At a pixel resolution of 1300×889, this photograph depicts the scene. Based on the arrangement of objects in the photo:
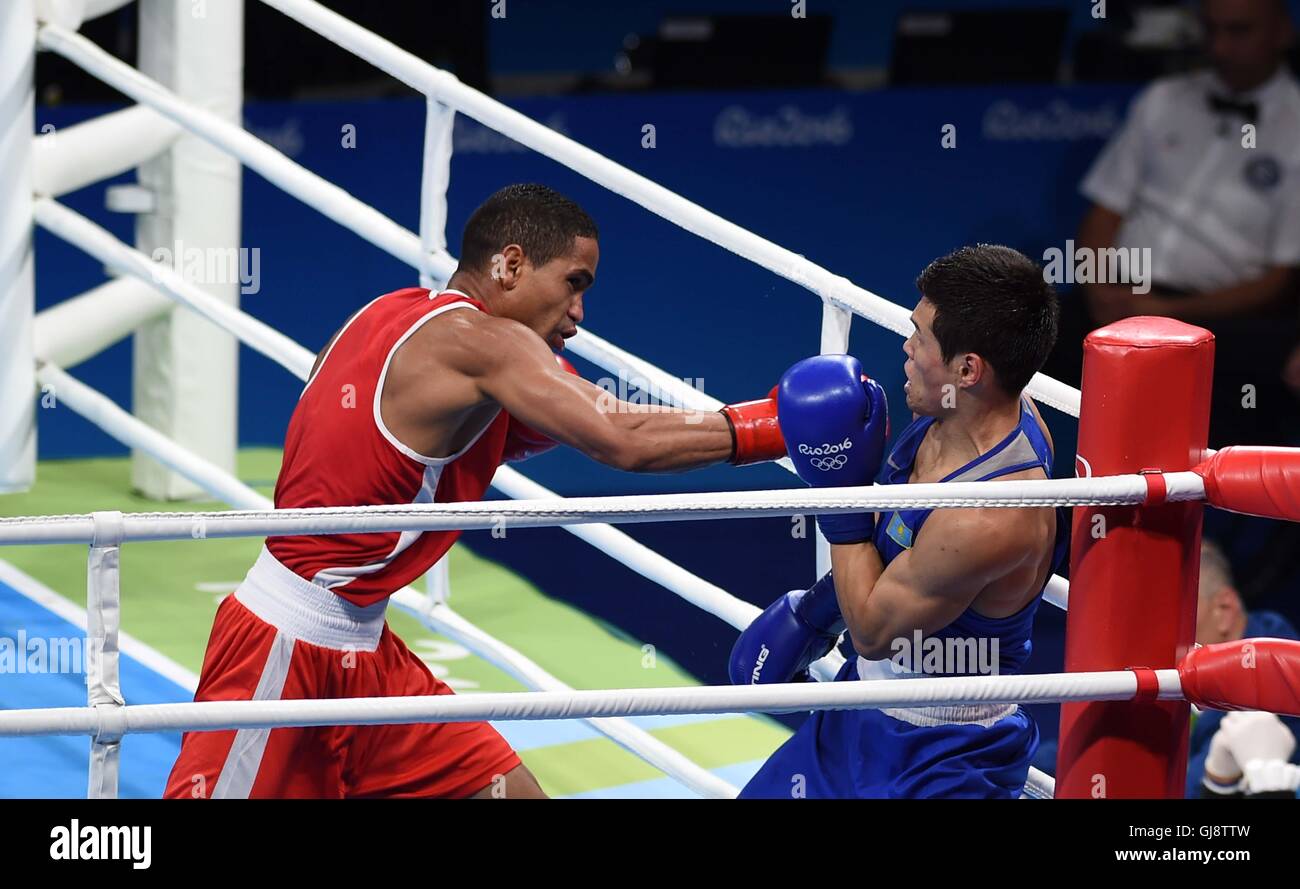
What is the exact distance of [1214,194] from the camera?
5.47 meters

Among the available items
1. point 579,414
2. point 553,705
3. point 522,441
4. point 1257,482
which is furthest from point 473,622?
point 1257,482

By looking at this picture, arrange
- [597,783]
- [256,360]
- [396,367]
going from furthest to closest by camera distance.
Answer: [256,360] < [597,783] < [396,367]

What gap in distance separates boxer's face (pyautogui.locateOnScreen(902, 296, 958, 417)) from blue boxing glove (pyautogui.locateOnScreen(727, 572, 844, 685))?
0.29m

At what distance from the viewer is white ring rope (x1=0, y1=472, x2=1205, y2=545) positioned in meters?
1.79

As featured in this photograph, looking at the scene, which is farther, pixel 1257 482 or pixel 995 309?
pixel 995 309

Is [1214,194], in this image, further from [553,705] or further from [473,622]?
[553,705]

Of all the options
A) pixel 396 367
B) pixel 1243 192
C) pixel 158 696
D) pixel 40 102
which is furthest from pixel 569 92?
pixel 396 367

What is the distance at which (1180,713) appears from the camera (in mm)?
1920

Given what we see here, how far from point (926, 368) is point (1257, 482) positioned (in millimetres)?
406

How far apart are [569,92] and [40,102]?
5.64 ft

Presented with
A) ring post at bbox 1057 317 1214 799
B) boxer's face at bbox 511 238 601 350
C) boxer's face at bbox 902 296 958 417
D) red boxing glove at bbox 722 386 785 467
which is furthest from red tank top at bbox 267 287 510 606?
ring post at bbox 1057 317 1214 799

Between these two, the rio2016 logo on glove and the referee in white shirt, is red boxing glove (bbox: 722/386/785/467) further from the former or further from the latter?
the referee in white shirt
